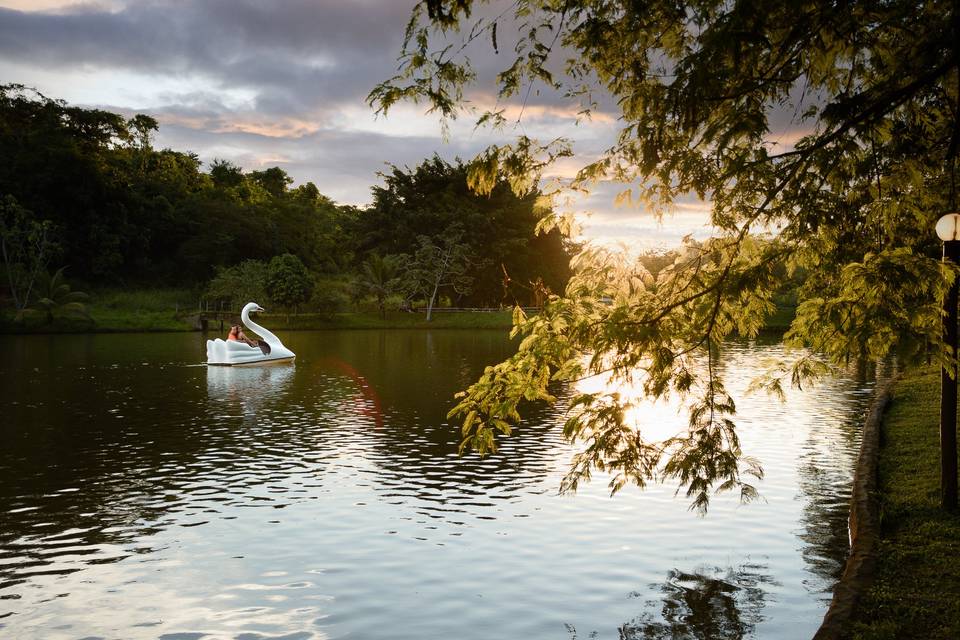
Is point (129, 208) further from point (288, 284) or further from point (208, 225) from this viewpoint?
point (288, 284)

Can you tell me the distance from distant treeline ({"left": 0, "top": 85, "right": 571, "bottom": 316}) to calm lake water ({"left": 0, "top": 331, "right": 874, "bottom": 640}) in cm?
4865

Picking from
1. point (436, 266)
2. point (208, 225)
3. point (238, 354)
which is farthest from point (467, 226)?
point (238, 354)

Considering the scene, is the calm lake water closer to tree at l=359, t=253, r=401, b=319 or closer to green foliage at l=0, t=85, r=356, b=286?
tree at l=359, t=253, r=401, b=319

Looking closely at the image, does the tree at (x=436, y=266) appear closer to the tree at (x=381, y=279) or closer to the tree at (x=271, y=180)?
the tree at (x=381, y=279)

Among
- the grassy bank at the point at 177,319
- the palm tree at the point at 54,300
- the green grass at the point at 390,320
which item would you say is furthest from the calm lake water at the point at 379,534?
the green grass at the point at 390,320

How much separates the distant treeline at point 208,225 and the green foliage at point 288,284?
1.98ft

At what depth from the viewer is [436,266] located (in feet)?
226

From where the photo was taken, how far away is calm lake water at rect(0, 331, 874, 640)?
8164 millimetres

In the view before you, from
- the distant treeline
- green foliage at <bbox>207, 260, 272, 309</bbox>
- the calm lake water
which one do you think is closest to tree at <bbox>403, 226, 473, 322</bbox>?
the distant treeline

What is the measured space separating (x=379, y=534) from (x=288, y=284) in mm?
54173

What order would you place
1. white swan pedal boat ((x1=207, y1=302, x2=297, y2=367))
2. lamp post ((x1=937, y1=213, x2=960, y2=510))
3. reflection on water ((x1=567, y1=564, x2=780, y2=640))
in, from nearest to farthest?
reflection on water ((x1=567, y1=564, x2=780, y2=640)) → lamp post ((x1=937, y1=213, x2=960, y2=510)) → white swan pedal boat ((x1=207, y1=302, x2=297, y2=367))

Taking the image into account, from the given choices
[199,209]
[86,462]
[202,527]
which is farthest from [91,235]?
[202,527]

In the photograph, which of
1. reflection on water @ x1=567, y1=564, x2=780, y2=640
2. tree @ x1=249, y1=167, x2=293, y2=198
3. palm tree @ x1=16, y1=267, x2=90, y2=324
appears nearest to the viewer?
reflection on water @ x1=567, y1=564, x2=780, y2=640

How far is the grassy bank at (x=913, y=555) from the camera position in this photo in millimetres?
6711
